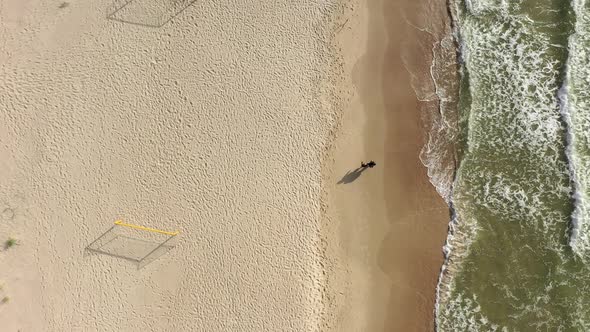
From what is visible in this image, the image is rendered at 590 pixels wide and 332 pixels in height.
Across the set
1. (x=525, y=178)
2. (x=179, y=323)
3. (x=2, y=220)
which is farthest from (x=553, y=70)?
(x=2, y=220)

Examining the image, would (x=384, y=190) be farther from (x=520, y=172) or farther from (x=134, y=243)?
(x=134, y=243)

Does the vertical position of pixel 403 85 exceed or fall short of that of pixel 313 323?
it exceeds it

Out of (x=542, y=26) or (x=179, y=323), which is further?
(x=542, y=26)

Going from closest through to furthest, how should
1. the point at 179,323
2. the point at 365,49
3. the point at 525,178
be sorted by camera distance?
the point at 179,323, the point at 525,178, the point at 365,49

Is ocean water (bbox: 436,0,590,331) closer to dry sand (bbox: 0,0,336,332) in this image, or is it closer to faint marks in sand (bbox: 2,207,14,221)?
dry sand (bbox: 0,0,336,332)

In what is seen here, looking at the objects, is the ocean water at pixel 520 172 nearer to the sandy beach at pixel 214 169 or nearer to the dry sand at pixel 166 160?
the sandy beach at pixel 214 169

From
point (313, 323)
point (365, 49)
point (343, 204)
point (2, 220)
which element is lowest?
point (313, 323)

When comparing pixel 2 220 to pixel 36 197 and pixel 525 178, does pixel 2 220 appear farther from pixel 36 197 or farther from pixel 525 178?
pixel 525 178

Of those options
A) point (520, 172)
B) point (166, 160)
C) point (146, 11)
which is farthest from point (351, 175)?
point (146, 11)
